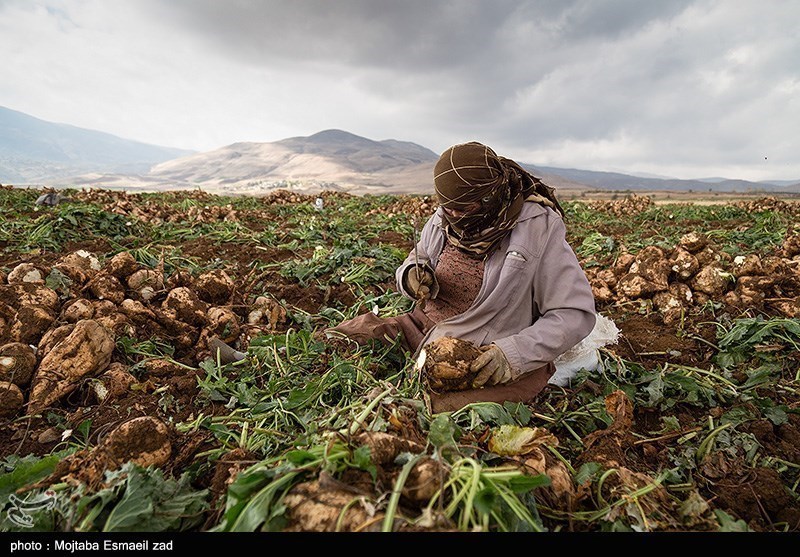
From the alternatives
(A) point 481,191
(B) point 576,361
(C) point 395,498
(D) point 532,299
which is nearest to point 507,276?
(D) point 532,299

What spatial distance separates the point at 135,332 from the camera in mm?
2715

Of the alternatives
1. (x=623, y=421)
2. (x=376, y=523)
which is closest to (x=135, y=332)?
(x=376, y=523)

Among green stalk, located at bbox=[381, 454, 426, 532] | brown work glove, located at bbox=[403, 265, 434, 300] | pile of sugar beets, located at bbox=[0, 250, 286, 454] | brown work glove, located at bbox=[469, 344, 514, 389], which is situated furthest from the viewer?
brown work glove, located at bbox=[403, 265, 434, 300]

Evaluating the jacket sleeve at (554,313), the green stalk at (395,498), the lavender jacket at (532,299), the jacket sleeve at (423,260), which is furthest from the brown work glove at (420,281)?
the green stalk at (395,498)

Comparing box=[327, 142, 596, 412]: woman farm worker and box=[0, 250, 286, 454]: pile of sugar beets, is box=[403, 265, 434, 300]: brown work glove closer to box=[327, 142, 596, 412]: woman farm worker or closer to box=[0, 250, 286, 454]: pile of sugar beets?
box=[327, 142, 596, 412]: woman farm worker

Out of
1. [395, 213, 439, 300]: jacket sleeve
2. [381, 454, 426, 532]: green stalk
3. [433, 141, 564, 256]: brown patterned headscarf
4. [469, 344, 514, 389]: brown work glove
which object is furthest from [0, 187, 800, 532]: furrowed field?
[433, 141, 564, 256]: brown patterned headscarf

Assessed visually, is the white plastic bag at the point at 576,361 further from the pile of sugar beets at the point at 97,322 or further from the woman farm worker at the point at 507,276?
the pile of sugar beets at the point at 97,322

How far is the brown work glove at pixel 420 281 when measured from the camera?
7.52ft

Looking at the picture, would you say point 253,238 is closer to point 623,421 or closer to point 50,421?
point 50,421

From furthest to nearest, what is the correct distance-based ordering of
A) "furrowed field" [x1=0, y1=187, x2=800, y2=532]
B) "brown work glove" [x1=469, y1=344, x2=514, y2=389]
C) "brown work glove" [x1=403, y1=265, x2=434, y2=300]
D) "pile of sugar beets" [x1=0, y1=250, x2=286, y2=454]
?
"brown work glove" [x1=403, y1=265, x2=434, y2=300]
"pile of sugar beets" [x1=0, y1=250, x2=286, y2=454]
"brown work glove" [x1=469, y1=344, x2=514, y2=389]
"furrowed field" [x1=0, y1=187, x2=800, y2=532]

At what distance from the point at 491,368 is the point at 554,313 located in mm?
409

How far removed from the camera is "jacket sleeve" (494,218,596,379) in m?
1.83

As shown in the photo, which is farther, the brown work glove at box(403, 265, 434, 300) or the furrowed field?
the brown work glove at box(403, 265, 434, 300)
